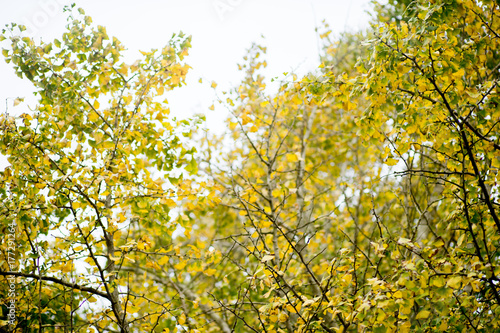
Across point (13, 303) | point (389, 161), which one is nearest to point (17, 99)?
point (13, 303)

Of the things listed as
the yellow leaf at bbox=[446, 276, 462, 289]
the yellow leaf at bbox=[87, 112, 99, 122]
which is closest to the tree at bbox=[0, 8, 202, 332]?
the yellow leaf at bbox=[87, 112, 99, 122]

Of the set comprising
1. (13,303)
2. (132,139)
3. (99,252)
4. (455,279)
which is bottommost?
(455,279)

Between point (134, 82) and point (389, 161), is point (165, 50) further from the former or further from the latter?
point (389, 161)

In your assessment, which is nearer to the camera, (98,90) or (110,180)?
(110,180)

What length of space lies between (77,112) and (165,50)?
114cm

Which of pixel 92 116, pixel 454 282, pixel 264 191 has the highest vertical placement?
pixel 92 116

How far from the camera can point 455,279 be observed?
2.23m

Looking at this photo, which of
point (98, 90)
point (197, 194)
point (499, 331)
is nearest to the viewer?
point (499, 331)

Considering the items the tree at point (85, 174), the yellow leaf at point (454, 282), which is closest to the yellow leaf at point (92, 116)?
the tree at point (85, 174)

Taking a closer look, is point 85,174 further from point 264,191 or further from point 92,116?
point 264,191

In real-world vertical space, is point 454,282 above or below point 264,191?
below

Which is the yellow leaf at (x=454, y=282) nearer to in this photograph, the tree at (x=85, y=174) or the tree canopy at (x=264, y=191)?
the tree canopy at (x=264, y=191)

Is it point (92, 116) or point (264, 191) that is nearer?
point (92, 116)

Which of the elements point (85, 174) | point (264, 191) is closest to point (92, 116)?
point (85, 174)
